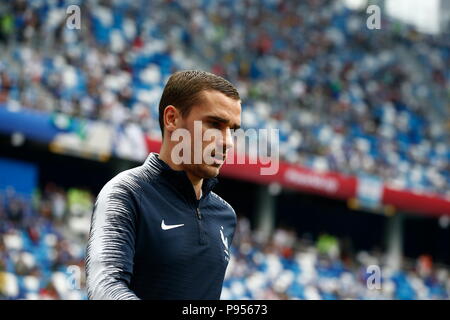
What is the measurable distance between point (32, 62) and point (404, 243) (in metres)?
17.6

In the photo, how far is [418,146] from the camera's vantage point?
28.2m

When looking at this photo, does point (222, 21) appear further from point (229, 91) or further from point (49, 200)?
point (229, 91)

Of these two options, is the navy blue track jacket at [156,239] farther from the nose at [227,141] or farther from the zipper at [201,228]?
the nose at [227,141]

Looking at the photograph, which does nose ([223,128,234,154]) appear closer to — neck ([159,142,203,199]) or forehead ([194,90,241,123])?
forehead ([194,90,241,123])

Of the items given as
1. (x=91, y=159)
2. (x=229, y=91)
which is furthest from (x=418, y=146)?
(x=229, y=91)

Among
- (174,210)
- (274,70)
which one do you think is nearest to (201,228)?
(174,210)

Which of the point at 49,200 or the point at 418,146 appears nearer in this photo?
the point at 49,200

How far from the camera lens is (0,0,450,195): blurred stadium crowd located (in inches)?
753

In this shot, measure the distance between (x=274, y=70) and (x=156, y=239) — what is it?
24.0 metres

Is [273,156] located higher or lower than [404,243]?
higher

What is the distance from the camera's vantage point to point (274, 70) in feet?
86.3

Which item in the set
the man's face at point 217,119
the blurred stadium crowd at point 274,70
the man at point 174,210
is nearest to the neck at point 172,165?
the man at point 174,210

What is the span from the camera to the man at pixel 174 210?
249 centimetres

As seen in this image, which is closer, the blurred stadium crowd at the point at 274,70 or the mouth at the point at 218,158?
the mouth at the point at 218,158
